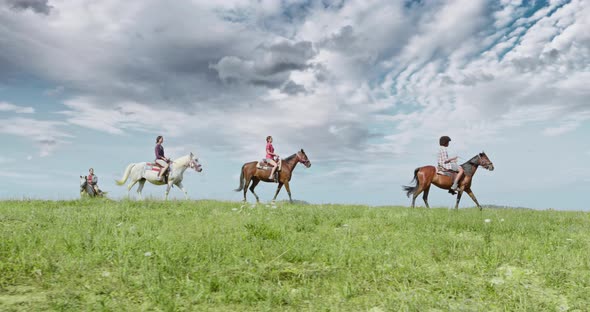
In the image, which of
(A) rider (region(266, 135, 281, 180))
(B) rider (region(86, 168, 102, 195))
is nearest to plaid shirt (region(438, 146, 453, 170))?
(A) rider (region(266, 135, 281, 180))

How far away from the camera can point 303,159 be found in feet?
76.5

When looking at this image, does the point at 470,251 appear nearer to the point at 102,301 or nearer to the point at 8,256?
the point at 102,301

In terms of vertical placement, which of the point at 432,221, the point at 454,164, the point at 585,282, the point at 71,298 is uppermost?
the point at 454,164

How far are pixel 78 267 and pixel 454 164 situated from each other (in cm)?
1753

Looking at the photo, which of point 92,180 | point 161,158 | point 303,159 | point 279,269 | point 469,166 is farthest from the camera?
point 92,180

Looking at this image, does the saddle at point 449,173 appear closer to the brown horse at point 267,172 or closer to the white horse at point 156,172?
the brown horse at point 267,172

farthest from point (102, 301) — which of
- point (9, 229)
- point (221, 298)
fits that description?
point (9, 229)

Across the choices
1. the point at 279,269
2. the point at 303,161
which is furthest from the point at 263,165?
the point at 279,269

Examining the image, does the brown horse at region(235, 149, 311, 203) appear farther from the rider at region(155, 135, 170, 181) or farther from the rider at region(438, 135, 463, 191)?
the rider at region(438, 135, 463, 191)

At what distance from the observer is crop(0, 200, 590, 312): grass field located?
16.7ft

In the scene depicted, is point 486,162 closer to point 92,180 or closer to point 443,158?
point 443,158

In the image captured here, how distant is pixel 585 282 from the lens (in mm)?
5812

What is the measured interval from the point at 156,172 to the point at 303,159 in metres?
8.22

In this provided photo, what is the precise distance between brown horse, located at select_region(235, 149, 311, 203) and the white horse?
2.52 metres
